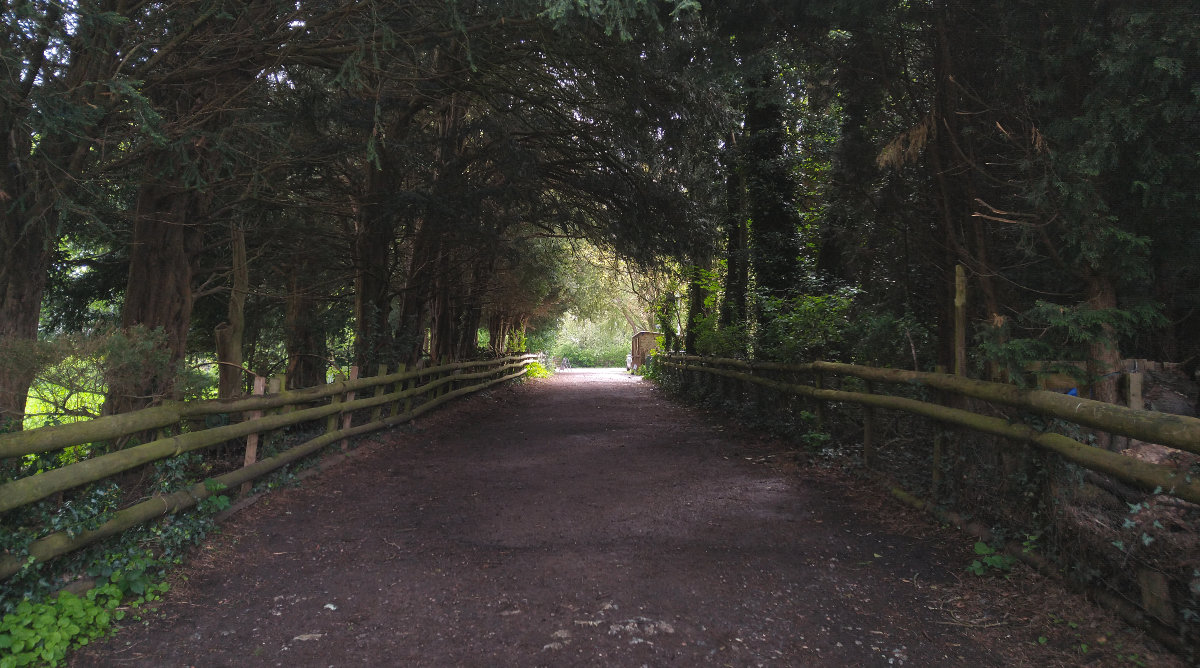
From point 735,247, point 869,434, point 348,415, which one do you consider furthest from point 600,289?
point 869,434

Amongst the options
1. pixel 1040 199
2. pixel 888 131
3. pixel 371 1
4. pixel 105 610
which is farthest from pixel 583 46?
pixel 105 610

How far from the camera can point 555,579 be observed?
14.5 feet

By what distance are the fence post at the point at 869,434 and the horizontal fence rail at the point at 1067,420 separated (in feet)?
0.13

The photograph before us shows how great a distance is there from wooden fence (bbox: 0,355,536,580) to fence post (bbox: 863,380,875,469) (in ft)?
18.9

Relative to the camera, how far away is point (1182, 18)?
4254 mm

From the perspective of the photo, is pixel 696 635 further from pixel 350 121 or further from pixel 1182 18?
pixel 350 121

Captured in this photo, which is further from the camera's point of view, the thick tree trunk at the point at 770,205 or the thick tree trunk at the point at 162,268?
the thick tree trunk at the point at 770,205

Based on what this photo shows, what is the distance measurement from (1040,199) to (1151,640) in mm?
2964

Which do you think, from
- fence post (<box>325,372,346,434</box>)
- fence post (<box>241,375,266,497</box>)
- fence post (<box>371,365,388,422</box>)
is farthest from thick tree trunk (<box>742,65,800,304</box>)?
fence post (<box>241,375,266,497</box>)

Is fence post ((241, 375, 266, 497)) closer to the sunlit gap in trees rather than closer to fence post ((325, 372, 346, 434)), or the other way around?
fence post ((325, 372, 346, 434))

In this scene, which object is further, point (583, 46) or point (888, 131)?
point (888, 131)

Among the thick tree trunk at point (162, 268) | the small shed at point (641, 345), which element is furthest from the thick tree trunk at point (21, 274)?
the small shed at point (641, 345)

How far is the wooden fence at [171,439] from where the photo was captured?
361cm

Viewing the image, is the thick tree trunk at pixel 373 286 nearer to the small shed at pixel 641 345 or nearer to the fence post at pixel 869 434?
A: the fence post at pixel 869 434
